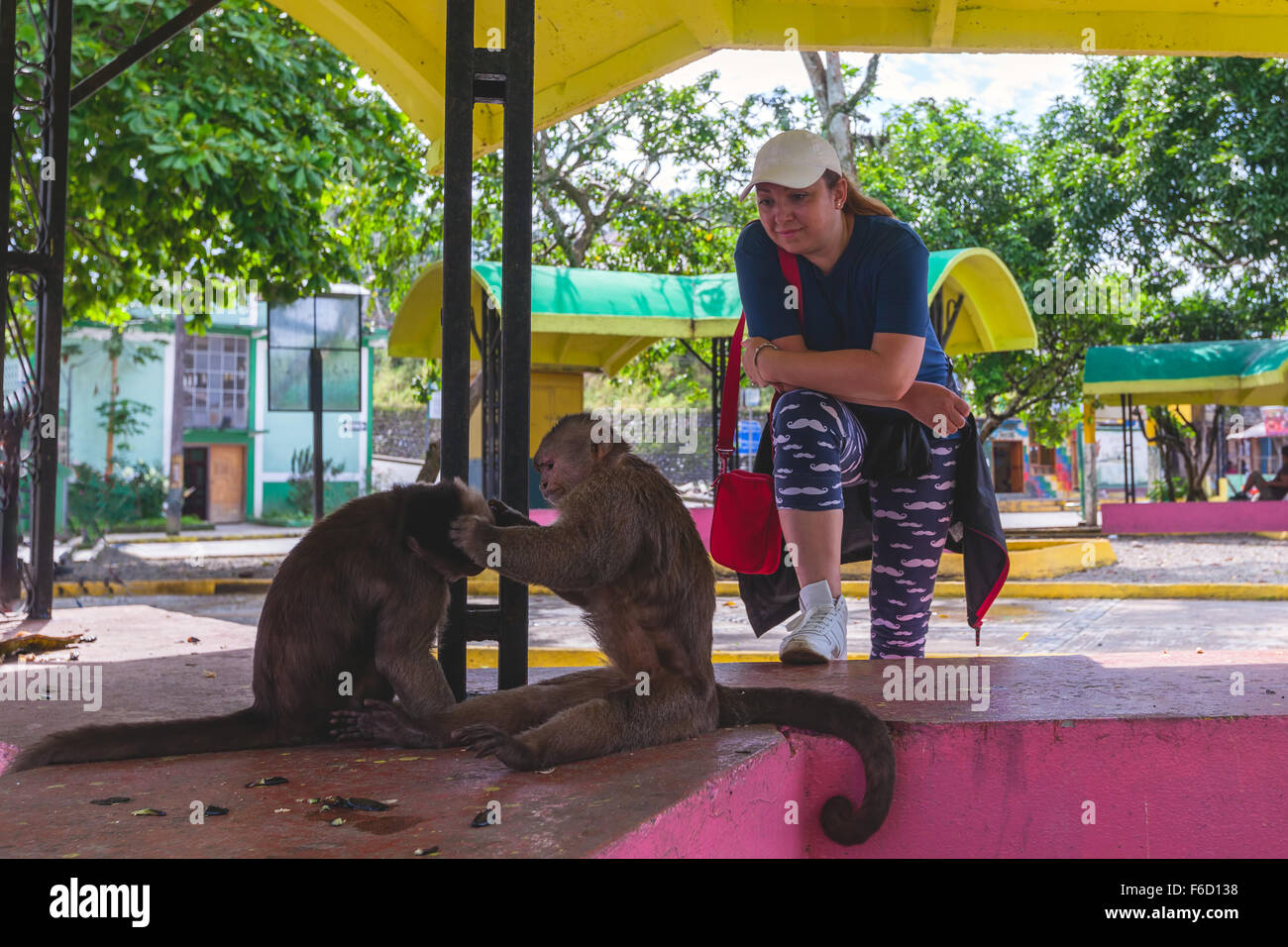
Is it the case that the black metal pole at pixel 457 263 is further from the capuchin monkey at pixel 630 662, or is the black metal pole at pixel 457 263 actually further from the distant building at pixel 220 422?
the distant building at pixel 220 422

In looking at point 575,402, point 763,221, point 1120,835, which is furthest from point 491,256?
point 1120,835

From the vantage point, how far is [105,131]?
912 centimetres

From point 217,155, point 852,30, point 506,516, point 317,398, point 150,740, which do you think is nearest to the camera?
point 150,740

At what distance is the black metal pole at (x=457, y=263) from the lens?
291cm

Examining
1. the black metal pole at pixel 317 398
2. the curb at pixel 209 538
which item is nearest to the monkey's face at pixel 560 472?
the black metal pole at pixel 317 398

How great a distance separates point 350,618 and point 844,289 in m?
1.71

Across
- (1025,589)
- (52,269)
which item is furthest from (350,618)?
(1025,589)

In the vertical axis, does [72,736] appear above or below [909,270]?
below

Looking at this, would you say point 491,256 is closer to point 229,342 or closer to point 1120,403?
point 1120,403

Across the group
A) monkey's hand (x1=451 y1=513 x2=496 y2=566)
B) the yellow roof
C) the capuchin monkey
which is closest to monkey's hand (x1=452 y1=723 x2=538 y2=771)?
the capuchin monkey

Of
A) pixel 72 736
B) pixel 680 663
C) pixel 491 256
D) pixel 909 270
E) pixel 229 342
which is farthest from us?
pixel 229 342

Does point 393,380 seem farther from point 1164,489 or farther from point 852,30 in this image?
point 852,30

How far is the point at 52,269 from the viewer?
20.5 feet
